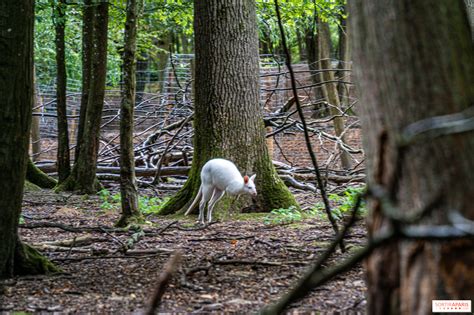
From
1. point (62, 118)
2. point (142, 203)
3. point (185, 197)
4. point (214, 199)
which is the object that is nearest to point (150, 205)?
point (142, 203)

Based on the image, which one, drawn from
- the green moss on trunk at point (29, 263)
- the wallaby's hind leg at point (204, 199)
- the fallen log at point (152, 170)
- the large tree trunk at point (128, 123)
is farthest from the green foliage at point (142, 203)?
the green moss on trunk at point (29, 263)

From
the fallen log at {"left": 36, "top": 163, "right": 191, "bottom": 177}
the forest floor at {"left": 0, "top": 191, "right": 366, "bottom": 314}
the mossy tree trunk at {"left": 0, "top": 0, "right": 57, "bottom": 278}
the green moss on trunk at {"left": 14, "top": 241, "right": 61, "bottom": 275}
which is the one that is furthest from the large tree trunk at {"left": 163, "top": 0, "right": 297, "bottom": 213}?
the mossy tree trunk at {"left": 0, "top": 0, "right": 57, "bottom": 278}

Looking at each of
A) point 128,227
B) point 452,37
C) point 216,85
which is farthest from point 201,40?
point 452,37

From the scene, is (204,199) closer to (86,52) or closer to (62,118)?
(86,52)

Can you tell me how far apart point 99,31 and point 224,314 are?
989cm

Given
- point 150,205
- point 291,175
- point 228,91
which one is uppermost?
point 228,91

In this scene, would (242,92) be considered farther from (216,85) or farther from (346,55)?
(346,55)

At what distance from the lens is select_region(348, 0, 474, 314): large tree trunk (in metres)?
2.48

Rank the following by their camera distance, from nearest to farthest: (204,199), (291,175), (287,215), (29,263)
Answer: (29,263) → (287,215) → (204,199) → (291,175)

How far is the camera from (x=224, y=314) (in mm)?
4102

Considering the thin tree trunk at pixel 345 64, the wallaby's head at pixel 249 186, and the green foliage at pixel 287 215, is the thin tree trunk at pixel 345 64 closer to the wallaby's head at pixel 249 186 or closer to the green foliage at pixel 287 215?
the green foliage at pixel 287 215

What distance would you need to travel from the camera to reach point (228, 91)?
9531 mm

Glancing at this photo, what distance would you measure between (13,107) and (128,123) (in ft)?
10.3

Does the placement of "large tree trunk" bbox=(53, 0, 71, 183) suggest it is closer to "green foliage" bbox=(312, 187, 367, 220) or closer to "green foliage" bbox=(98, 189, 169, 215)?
"green foliage" bbox=(98, 189, 169, 215)
